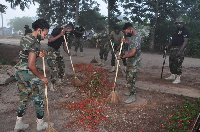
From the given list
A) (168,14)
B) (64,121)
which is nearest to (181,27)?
(64,121)

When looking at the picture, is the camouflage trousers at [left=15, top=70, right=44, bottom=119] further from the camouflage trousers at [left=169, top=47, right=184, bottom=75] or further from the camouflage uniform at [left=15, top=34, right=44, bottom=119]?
the camouflage trousers at [left=169, top=47, right=184, bottom=75]

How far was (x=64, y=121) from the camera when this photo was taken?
4.04 metres

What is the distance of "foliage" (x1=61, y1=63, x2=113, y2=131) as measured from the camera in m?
3.93

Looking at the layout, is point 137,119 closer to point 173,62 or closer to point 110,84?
point 110,84

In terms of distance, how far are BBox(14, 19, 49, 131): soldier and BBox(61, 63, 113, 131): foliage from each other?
96cm

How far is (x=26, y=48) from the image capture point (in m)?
3.15

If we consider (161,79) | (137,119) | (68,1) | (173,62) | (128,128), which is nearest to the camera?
(128,128)

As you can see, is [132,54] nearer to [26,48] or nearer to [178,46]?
[26,48]

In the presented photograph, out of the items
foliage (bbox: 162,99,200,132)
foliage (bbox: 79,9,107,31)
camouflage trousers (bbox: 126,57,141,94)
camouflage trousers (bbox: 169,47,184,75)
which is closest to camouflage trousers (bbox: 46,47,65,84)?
camouflage trousers (bbox: 126,57,141,94)

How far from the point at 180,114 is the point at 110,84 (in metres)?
2.88

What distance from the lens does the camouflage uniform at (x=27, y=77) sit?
3160 mm

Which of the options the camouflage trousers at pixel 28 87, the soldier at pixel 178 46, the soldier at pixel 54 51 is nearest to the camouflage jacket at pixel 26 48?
the camouflage trousers at pixel 28 87

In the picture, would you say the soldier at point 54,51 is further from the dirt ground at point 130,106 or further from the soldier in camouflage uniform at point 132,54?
the soldier in camouflage uniform at point 132,54

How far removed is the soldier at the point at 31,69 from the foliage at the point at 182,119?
287 centimetres
